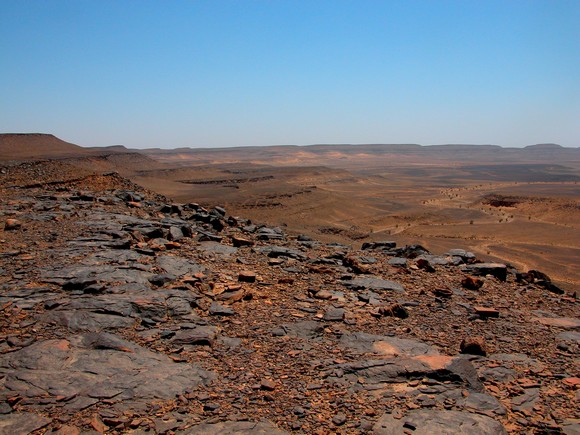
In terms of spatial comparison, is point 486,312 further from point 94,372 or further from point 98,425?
point 98,425

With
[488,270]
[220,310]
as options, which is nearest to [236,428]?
[220,310]

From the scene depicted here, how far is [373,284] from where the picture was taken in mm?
8742

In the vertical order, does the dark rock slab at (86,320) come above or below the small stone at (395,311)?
above

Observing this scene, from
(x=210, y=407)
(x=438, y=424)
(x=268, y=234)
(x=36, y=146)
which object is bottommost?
(x=438, y=424)

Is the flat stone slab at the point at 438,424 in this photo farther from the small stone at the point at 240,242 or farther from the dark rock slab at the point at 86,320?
the small stone at the point at 240,242

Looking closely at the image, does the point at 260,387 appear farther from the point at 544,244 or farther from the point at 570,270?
the point at 544,244

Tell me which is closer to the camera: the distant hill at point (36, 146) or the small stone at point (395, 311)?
the small stone at point (395, 311)

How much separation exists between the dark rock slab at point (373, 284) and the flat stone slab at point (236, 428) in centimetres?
443

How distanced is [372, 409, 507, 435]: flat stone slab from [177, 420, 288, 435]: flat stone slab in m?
0.93

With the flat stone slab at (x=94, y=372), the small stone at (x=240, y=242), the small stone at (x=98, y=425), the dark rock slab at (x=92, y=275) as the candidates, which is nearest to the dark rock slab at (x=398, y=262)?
the small stone at (x=240, y=242)

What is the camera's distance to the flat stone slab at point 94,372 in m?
4.52

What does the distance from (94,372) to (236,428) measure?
172 cm

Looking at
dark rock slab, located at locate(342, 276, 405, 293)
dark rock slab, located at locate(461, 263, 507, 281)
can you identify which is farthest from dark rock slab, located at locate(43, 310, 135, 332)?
dark rock slab, located at locate(461, 263, 507, 281)

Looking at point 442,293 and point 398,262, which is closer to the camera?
point 442,293
